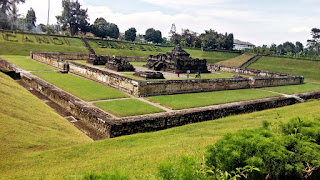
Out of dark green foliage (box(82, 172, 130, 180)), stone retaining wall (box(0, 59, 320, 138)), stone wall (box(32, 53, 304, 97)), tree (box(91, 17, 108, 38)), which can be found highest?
tree (box(91, 17, 108, 38))

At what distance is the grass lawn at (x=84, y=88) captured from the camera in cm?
1266

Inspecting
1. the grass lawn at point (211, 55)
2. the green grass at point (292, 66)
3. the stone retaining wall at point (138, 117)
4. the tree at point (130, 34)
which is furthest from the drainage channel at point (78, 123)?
the tree at point (130, 34)

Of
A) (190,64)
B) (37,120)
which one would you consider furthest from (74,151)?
(190,64)

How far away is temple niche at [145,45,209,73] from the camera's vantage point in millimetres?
24641

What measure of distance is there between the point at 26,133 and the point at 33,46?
2955 cm

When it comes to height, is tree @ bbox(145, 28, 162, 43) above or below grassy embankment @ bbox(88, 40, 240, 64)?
above

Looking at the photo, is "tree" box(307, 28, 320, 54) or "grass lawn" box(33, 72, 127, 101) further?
"tree" box(307, 28, 320, 54)

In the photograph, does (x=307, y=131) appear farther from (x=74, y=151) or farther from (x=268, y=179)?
(x=74, y=151)

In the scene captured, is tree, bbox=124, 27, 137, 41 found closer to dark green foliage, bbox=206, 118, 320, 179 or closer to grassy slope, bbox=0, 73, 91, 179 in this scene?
grassy slope, bbox=0, 73, 91, 179

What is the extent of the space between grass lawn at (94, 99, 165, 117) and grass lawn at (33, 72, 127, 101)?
1.10 m

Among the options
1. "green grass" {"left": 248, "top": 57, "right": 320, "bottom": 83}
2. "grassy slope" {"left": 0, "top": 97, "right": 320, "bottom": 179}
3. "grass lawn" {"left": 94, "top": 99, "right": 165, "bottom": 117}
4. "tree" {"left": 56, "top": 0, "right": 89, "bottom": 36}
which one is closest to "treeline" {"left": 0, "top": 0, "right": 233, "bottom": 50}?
"tree" {"left": 56, "top": 0, "right": 89, "bottom": 36}

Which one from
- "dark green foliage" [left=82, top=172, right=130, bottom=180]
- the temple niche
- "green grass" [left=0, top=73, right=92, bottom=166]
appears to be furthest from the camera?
the temple niche

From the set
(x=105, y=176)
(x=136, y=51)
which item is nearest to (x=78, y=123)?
(x=105, y=176)

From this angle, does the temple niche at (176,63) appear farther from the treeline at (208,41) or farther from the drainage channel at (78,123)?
the treeline at (208,41)
